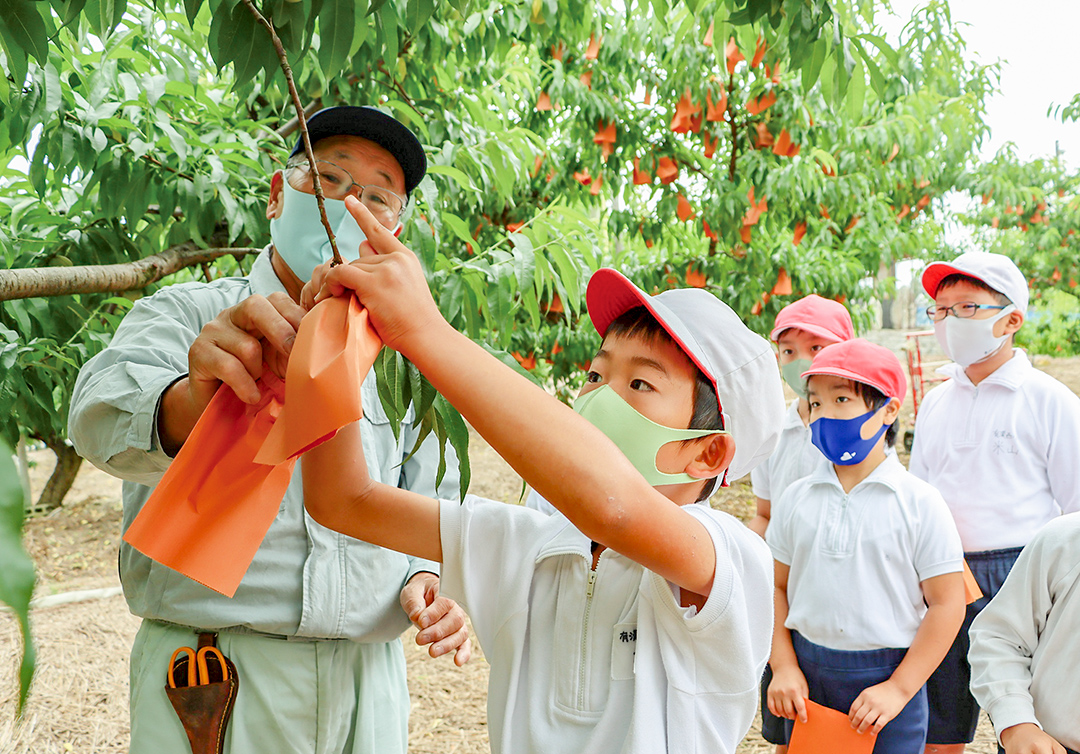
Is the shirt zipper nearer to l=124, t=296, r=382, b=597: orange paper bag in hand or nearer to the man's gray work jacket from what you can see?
the man's gray work jacket

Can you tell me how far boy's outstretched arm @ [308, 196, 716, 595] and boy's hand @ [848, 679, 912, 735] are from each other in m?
1.48

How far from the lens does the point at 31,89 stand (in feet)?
4.82

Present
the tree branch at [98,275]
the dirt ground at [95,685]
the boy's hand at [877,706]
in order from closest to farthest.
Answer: the tree branch at [98,275]
the boy's hand at [877,706]
the dirt ground at [95,685]

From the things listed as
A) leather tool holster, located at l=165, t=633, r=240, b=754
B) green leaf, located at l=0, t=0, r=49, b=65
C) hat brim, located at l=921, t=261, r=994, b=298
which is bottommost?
leather tool holster, located at l=165, t=633, r=240, b=754

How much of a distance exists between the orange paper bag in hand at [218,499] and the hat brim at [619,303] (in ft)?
1.67

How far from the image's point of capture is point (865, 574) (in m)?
2.13

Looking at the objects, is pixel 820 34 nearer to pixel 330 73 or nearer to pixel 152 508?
pixel 330 73

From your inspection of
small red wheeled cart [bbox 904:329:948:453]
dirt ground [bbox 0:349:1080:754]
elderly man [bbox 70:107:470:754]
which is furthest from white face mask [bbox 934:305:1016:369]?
small red wheeled cart [bbox 904:329:948:453]

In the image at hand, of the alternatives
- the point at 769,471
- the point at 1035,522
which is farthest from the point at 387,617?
the point at 1035,522

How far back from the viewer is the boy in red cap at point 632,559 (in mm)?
1064

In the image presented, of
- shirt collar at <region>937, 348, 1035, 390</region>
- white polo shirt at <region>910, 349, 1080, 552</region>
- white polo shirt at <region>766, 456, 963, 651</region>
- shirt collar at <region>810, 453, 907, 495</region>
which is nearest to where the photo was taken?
white polo shirt at <region>766, 456, 963, 651</region>

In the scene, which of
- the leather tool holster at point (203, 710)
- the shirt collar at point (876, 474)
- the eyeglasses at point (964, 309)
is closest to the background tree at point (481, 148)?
the leather tool holster at point (203, 710)

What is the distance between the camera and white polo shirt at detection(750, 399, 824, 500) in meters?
2.65

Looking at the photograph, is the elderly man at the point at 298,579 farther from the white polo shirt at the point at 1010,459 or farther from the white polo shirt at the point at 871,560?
the white polo shirt at the point at 1010,459
